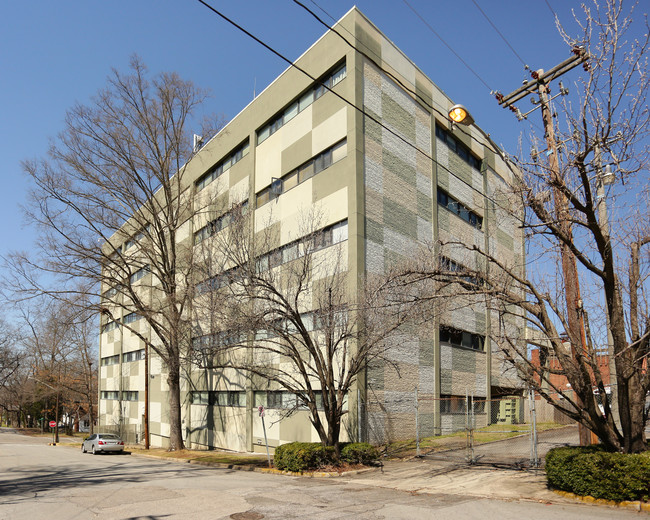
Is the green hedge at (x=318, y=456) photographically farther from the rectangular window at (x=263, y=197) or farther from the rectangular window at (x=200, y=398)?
the rectangular window at (x=200, y=398)

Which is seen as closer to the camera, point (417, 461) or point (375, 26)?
point (417, 461)

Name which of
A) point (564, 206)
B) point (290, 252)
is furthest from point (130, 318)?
point (564, 206)

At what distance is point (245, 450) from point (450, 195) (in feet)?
55.8

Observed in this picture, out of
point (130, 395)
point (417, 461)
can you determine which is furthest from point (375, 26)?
point (130, 395)

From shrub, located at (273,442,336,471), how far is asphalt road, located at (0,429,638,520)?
610 mm

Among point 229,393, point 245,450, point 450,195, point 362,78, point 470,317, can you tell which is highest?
point 362,78

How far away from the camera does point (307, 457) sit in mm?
17219

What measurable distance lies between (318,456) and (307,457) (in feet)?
1.34

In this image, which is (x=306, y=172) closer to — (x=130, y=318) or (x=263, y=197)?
(x=263, y=197)

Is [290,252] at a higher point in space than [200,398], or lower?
higher

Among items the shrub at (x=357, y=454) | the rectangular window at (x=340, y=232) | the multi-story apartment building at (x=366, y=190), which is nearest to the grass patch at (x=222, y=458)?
the multi-story apartment building at (x=366, y=190)

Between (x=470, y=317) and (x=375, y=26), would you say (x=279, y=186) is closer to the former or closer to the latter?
(x=375, y=26)

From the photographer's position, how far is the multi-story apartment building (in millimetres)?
22109

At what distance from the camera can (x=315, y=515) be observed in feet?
33.9
